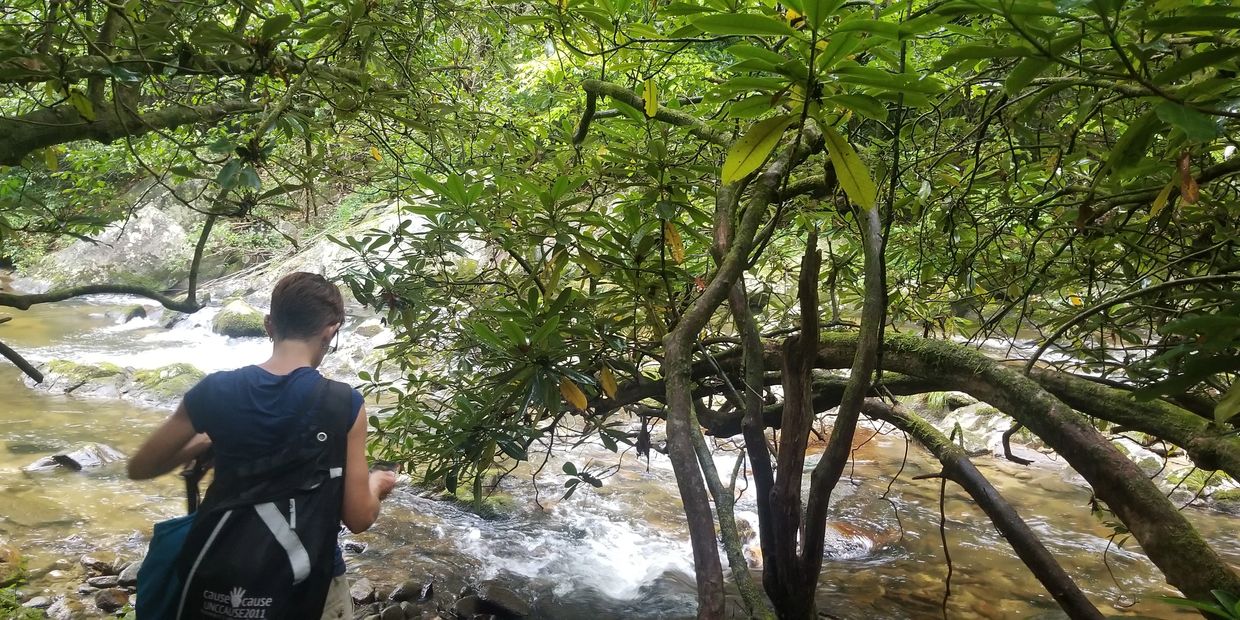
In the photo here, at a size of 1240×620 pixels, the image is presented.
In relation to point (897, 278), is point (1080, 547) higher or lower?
lower

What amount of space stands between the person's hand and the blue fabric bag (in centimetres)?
40

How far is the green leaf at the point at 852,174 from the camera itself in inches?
40.9

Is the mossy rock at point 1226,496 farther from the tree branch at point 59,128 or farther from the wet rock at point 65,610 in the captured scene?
the wet rock at point 65,610

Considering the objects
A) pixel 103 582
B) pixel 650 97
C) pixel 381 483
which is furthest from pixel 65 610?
pixel 650 97

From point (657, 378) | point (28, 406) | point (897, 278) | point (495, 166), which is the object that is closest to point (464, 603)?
point (657, 378)

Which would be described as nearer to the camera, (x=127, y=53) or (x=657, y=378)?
(x=127, y=53)

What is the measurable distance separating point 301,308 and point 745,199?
1.34 metres

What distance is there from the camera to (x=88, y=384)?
7.93m

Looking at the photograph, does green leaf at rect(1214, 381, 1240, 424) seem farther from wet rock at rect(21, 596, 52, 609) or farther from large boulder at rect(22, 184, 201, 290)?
large boulder at rect(22, 184, 201, 290)

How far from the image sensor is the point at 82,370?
804 centimetres

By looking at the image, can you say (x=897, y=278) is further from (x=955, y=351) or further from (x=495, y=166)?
(x=495, y=166)

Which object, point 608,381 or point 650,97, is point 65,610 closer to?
point 608,381

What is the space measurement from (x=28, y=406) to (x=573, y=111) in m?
6.80

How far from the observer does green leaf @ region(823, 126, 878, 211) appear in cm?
104
